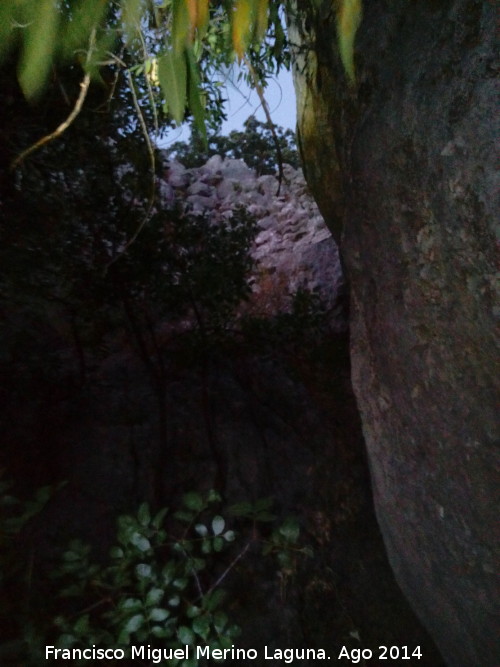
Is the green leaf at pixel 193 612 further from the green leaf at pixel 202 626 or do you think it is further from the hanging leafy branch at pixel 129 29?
the hanging leafy branch at pixel 129 29

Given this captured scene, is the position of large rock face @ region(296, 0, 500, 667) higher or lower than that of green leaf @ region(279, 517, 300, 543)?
higher

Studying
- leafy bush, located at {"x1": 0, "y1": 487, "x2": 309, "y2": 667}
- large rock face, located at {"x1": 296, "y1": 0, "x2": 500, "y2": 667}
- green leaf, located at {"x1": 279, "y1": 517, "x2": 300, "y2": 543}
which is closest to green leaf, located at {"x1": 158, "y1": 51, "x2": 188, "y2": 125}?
large rock face, located at {"x1": 296, "y1": 0, "x2": 500, "y2": 667}

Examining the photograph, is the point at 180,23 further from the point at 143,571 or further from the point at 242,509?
the point at 242,509

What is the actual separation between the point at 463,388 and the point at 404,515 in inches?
29.7

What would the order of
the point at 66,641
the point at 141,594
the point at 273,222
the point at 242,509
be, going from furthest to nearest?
the point at 273,222
the point at 242,509
the point at 141,594
the point at 66,641

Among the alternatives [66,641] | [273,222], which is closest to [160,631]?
[66,641]

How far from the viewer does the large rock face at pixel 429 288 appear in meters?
1.62

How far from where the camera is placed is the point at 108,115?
3.12 metres

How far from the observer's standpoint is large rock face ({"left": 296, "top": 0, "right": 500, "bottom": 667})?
1.62 m

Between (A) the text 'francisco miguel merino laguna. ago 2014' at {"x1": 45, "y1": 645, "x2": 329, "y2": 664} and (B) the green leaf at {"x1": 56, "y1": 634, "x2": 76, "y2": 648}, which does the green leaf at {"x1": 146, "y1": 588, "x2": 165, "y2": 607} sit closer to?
(A) the text 'francisco miguel merino laguna. ago 2014' at {"x1": 45, "y1": 645, "x2": 329, "y2": 664}

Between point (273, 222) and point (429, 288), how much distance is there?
3.76 metres

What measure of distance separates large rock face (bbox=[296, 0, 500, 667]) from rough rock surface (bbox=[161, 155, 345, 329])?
1.68 metres

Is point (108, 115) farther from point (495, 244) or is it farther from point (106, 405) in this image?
point (495, 244)

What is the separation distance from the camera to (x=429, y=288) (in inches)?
73.2
